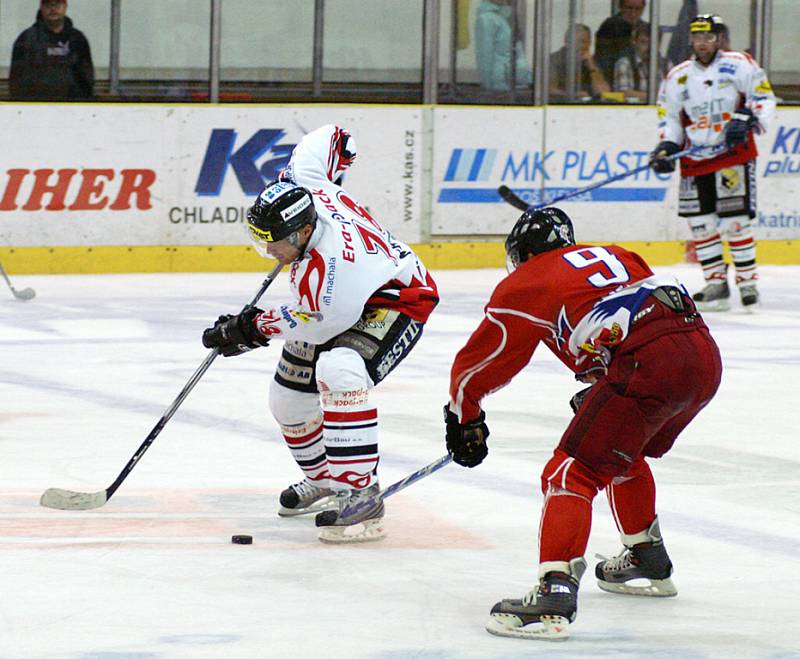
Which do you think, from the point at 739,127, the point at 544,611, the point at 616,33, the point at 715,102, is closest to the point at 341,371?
the point at 544,611

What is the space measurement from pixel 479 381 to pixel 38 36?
773 cm

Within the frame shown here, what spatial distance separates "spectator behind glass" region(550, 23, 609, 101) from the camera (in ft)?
38.9

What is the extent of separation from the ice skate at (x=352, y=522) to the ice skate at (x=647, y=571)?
2.32 feet

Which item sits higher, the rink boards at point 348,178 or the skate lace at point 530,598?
the rink boards at point 348,178

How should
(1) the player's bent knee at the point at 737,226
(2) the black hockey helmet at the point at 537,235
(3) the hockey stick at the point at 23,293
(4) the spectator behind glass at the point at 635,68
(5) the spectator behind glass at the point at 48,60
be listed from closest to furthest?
1. (2) the black hockey helmet at the point at 537,235
2. (3) the hockey stick at the point at 23,293
3. (1) the player's bent knee at the point at 737,226
4. (5) the spectator behind glass at the point at 48,60
5. (4) the spectator behind glass at the point at 635,68

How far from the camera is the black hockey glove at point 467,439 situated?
364 cm

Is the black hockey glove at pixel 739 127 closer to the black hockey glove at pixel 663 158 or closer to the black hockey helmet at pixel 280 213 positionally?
the black hockey glove at pixel 663 158

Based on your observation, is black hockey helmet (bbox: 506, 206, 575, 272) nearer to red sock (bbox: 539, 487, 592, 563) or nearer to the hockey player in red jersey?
the hockey player in red jersey

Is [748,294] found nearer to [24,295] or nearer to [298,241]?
[24,295]

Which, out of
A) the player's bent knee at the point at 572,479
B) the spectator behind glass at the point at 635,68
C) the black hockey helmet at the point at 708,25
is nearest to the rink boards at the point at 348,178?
the spectator behind glass at the point at 635,68

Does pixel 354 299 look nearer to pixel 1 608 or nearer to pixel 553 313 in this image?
pixel 553 313

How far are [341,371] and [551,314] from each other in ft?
2.95

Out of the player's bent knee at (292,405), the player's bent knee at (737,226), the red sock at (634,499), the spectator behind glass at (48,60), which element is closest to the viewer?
the red sock at (634,499)

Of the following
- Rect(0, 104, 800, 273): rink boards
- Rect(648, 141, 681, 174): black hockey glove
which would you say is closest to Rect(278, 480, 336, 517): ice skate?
Rect(648, 141, 681, 174): black hockey glove
